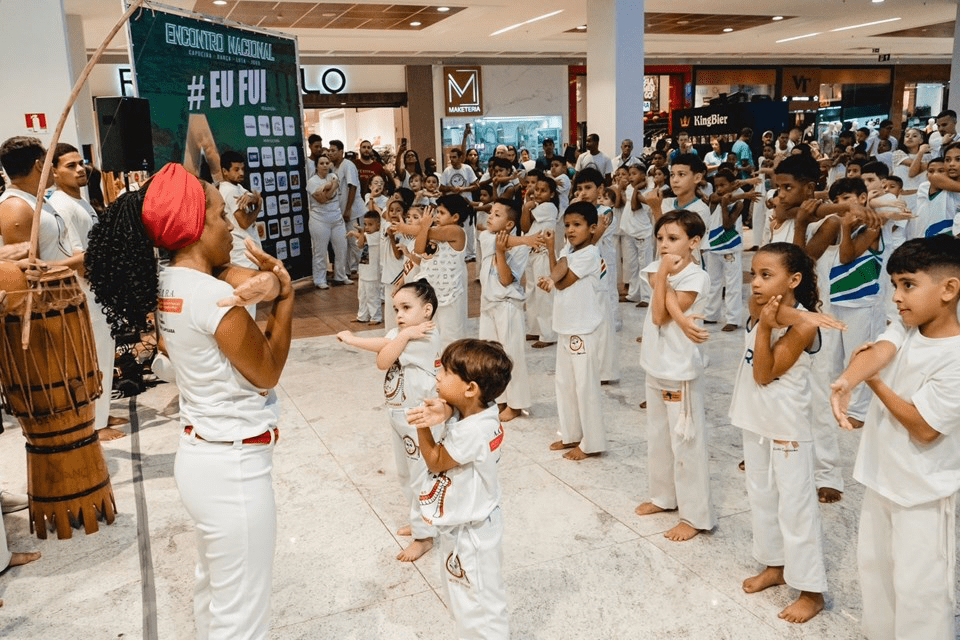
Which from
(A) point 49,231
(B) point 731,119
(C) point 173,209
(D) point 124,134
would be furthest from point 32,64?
(B) point 731,119

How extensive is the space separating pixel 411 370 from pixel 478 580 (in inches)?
40.4

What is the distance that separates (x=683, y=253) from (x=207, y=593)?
86.6 inches

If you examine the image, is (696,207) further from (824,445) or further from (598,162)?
(598,162)

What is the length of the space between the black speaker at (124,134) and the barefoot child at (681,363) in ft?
13.2

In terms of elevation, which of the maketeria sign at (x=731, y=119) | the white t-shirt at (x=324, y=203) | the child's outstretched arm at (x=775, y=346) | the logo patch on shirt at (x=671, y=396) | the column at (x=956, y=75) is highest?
the column at (x=956, y=75)

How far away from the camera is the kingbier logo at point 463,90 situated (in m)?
19.7

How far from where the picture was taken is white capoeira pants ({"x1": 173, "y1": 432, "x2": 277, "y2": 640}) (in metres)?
1.99

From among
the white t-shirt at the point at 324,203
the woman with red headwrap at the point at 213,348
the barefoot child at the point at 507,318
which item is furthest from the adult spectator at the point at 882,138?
the woman with red headwrap at the point at 213,348

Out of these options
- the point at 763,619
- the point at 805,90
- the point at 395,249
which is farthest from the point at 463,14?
the point at 805,90

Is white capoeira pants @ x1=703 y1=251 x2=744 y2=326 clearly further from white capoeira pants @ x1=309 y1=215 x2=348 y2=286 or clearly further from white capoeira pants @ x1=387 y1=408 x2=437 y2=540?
white capoeira pants @ x1=309 y1=215 x2=348 y2=286

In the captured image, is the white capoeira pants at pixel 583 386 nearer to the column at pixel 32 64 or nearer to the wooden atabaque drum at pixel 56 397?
the wooden atabaque drum at pixel 56 397

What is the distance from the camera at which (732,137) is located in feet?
49.8

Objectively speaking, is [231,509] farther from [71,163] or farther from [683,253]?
[71,163]

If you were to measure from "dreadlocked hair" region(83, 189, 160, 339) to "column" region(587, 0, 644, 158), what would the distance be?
9974 millimetres
